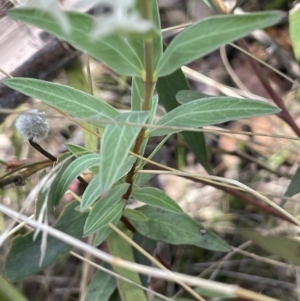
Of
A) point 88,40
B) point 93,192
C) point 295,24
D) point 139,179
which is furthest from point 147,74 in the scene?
point 295,24

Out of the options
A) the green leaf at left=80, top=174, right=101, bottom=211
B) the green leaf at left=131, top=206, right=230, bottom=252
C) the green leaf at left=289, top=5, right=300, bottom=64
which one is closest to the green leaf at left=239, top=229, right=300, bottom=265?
the green leaf at left=131, top=206, right=230, bottom=252

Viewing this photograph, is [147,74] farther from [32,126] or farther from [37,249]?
[37,249]

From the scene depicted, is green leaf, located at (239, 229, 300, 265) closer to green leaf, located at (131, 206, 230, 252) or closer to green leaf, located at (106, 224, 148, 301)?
green leaf, located at (131, 206, 230, 252)

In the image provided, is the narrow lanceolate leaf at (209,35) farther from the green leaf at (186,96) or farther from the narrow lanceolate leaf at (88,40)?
the green leaf at (186,96)

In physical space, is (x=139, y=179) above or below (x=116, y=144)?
below

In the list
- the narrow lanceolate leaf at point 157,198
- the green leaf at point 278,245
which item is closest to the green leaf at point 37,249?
the narrow lanceolate leaf at point 157,198

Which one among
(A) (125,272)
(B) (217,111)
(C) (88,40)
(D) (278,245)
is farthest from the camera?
(A) (125,272)
